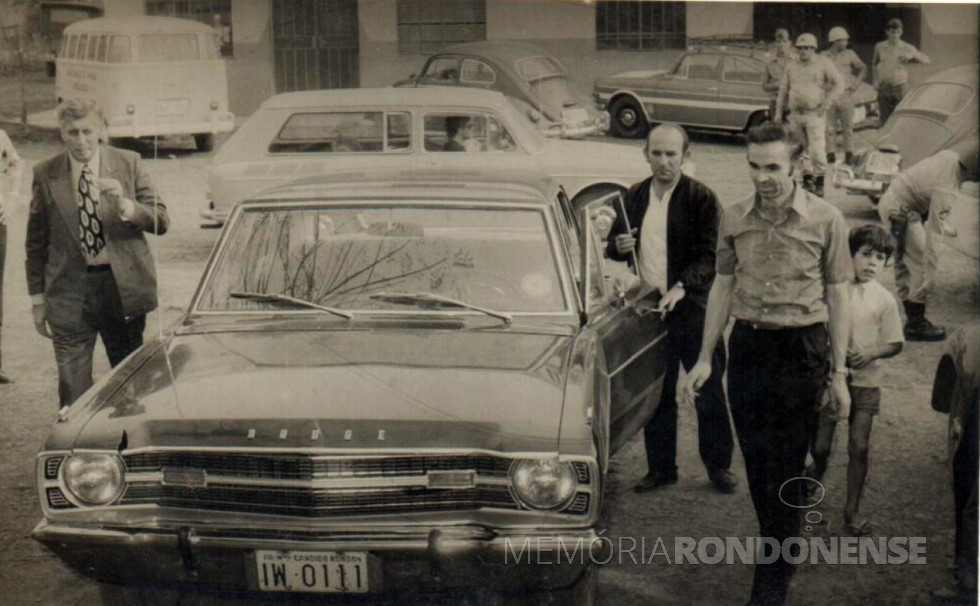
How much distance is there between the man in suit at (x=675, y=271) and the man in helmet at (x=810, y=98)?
889 millimetres

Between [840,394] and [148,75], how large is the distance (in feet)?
12.9

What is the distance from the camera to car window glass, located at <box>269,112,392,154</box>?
5.65 m

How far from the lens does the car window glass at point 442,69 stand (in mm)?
5684

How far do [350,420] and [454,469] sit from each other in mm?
322

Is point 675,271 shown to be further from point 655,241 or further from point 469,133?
point 469,133

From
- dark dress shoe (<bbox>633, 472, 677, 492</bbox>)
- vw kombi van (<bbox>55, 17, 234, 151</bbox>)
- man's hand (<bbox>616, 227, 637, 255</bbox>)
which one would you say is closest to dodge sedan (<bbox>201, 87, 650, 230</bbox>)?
vw kombi van (<bbox>55, 17, 234, 151</bbox>)

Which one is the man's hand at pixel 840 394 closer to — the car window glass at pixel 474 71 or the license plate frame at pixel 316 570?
the license plate frame at pixel 316 570

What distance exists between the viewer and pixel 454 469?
9.72 feet

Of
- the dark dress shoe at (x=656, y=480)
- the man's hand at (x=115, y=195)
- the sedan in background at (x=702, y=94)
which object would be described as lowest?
the dark dress shoe at (x=656, y=480)

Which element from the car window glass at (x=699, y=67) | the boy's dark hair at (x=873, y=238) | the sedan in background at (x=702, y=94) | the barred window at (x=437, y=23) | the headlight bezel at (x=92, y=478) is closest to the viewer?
the headlight bezel at (x=92, y=478)

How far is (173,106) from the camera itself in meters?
5.71

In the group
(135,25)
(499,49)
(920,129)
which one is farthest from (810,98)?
(135,25)

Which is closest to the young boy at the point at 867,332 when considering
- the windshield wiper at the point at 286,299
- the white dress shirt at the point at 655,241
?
the white dress shirt at the point at 655,241

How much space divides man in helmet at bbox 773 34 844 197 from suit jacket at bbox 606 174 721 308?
902 millimetres
